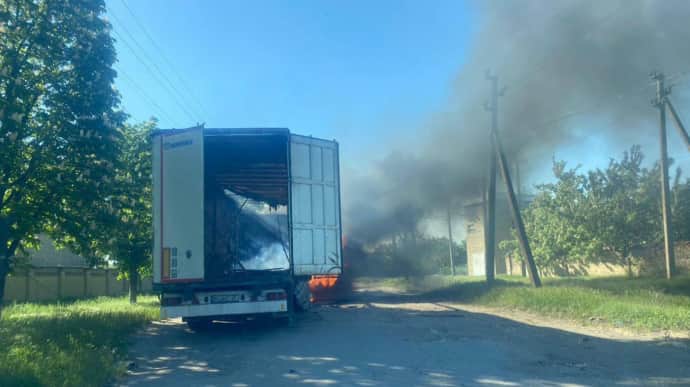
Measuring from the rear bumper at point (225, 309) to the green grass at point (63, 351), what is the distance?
918 millimetres

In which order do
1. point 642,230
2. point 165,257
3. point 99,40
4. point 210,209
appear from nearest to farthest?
point 165,257 < point 99,40 < point 210,209 < point 642,230

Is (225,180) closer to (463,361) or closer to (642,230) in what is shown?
(463,361)

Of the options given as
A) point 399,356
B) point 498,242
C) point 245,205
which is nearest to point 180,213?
point 245,205

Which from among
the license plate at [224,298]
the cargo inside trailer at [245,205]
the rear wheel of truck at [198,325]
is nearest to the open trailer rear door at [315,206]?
the cargo inside trailer at [245,205]

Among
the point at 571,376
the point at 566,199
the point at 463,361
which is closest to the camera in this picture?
the point at 571,376

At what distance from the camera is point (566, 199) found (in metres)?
31.2

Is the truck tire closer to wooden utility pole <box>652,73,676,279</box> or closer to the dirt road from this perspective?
the dirt road

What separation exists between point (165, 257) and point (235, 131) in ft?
8.32

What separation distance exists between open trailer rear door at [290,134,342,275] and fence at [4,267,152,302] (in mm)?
13960

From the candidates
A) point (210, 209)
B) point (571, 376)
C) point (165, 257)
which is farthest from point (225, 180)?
point (571, 376)

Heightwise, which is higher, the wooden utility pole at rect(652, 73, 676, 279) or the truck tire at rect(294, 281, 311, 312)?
the wooden utility pole at rect(652, 73, 676, 279)

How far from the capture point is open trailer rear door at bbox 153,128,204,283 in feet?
30.9

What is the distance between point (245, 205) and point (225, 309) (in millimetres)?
3969

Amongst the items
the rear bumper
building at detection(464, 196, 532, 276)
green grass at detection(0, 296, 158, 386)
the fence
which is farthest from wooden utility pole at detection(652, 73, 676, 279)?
the fence
